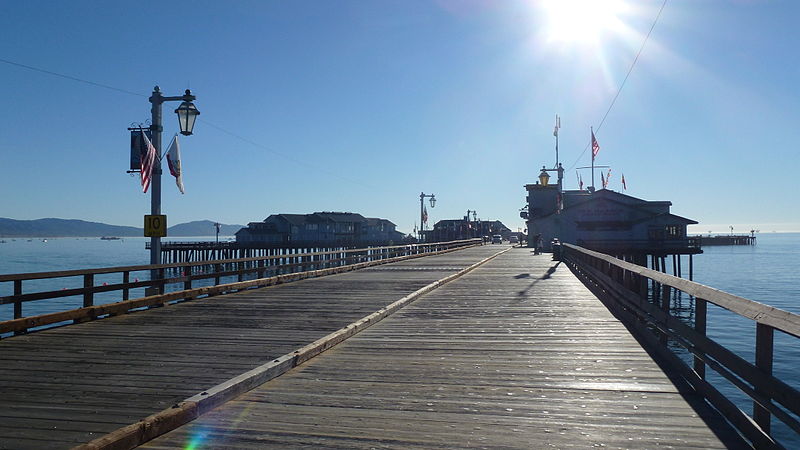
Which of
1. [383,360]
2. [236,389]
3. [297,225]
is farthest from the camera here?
[297,225]

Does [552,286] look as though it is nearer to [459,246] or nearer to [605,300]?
[605,300]

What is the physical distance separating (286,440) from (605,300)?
32.3ft

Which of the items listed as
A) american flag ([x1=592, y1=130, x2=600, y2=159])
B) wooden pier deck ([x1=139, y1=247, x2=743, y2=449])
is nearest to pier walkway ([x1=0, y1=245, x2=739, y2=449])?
wooden pier deck ([x1=139, y1=247, x2=743, y2=449])

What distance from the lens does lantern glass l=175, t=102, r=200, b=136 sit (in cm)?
1189

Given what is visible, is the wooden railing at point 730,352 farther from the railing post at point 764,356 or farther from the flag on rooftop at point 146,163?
the flag on rooftop at point 146,163

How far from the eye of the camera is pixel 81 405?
5.07 metres

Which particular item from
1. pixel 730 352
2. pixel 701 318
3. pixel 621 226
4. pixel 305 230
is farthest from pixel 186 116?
pixel 305 230

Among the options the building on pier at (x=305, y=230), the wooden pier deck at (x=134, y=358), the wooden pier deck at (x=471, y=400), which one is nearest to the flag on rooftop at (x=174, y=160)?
the wooden pier deck at (x=134, y=358)

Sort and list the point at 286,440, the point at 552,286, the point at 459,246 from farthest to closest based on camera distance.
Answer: the point at 459,246 → the point at 552,286 → the point at 286,440

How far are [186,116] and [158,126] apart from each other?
0.63 m

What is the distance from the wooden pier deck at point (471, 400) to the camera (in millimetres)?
4297

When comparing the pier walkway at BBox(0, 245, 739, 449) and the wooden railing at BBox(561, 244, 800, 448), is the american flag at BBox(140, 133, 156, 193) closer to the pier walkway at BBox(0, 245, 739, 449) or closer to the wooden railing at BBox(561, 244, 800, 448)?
the pier walkway at BBox(0, 245, 739, 449)

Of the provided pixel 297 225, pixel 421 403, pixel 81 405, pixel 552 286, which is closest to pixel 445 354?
pixel 421 403

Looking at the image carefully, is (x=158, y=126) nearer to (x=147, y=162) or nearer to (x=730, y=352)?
(x=147, y=162)
